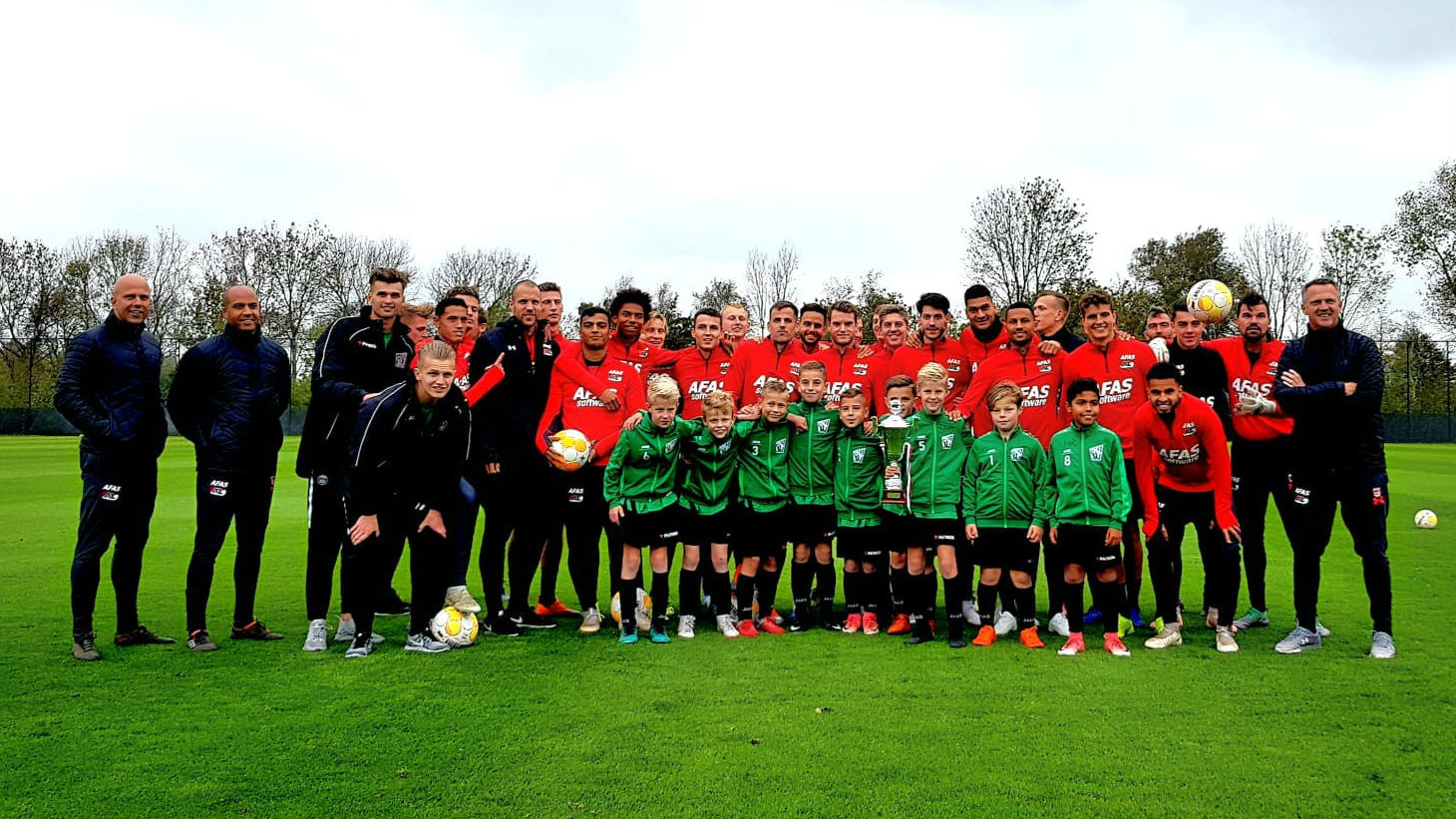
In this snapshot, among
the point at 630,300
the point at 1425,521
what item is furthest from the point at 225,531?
the point at 1425,521

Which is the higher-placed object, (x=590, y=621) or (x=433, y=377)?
(x=433, y=377)

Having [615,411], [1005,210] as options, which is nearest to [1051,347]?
[615,411]

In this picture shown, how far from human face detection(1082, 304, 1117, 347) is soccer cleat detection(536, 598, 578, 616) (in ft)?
13.1

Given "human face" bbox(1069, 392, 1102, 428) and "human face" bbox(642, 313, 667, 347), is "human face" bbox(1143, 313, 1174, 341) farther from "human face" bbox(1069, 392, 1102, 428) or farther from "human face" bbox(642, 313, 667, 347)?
"human face" bbox(642, 313, 667, 347)

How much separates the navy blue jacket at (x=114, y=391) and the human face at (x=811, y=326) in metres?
4.20

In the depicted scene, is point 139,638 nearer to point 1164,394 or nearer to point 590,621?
point 590,621

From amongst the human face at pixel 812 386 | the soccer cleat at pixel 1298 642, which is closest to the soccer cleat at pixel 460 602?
the human face at pixel 812 386

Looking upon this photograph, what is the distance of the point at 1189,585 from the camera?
7.57 metres

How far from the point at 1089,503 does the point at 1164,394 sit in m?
0.82

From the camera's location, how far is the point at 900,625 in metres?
5.96

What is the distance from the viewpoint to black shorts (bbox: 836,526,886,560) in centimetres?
605

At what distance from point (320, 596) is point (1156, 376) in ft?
17.1

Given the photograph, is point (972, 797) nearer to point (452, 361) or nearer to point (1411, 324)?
point (452, 361)

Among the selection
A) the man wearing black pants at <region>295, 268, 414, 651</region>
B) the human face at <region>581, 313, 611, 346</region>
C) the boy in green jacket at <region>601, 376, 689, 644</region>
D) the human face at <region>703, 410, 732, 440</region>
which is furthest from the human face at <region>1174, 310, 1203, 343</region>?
the man wearing black pants at <region>295, 268, 414, 651</region>
